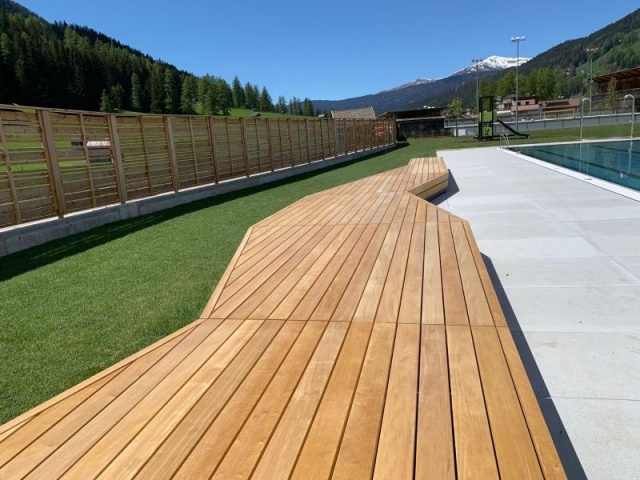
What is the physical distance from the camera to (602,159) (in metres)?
13.8

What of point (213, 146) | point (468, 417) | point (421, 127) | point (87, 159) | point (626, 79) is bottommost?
point (468, 417)

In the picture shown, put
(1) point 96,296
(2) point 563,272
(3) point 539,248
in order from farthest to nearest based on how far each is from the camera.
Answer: (3) point 539,248 < (1) point 96,296 < (2) point 563,272

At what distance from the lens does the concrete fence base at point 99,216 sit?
6332 millimetres

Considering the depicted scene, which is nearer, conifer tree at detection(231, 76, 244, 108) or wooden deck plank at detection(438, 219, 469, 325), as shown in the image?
wooden deck plank at detection(438, 219, 469, 325)

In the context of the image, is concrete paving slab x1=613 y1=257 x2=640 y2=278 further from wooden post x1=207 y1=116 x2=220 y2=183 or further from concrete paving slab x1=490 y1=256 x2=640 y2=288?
wooden post x1=207 y1=116 x2=220 y2=183

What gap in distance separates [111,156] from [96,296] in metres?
5.45

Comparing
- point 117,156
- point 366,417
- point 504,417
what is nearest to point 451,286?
point 504,417

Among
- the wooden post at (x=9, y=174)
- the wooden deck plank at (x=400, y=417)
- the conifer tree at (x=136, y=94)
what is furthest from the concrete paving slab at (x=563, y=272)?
the conifer tree at (x=136, y=94)

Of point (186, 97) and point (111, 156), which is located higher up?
point (186, 97)

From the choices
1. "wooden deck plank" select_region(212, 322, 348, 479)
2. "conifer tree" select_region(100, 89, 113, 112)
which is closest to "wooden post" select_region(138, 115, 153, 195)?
"wooden deck plank" select_region(212, 322, 348, 479)

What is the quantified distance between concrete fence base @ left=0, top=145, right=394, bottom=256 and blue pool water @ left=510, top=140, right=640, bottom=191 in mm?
8879

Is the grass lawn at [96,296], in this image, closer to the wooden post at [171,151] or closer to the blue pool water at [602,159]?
the wooden post at [171,151]

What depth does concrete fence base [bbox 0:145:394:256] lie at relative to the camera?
6.33m

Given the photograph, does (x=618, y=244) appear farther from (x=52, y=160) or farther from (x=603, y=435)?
(x=52, y=160)
